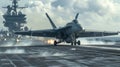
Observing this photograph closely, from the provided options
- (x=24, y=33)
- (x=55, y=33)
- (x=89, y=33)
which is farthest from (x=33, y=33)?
(x=89, y=33)

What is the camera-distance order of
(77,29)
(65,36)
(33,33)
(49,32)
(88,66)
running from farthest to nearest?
1. (33,33)
2. (49,32)
3. (65,36)
4. (77,29)
5. (88,66)

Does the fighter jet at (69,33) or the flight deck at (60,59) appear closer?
the flight deck at (60,59)

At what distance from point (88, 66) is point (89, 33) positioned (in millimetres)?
56888

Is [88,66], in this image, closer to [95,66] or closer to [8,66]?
[95,66]

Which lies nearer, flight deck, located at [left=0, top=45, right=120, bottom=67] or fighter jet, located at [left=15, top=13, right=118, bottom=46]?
flight deck, located at [left=0, top=45, right=120, bottom=67]

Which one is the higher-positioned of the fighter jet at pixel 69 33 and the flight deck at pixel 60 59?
the fighter jet at pixel 69 33

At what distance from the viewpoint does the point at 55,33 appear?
243 ft

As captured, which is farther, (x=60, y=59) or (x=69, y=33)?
(x=69, y=33)

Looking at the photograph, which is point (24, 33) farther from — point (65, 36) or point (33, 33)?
point (65, 36)

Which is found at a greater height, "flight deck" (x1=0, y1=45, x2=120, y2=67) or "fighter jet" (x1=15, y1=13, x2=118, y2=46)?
"fighter jet" (x1=15, y1=13, x2=118, y2=46)

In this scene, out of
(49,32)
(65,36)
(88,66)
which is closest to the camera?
(88,66)

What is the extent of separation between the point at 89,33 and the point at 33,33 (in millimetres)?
13612

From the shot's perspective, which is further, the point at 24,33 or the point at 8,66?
the point at 24,33

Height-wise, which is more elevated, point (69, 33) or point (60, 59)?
point (69, 33)
